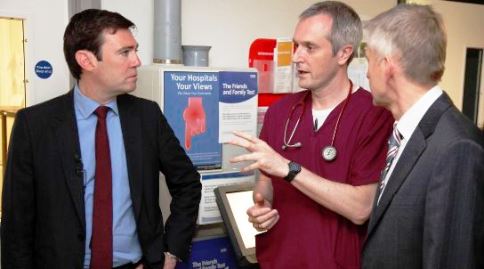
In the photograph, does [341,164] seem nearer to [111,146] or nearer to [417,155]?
[417,155]

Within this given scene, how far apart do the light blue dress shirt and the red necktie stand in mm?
21

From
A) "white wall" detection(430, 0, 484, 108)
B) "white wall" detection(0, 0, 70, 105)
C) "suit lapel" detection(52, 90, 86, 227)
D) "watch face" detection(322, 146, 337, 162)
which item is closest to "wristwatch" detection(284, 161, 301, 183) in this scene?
"watch face" detection(322, 146, 337, 162)

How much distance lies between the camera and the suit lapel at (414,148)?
3.58 feet

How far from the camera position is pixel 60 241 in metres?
1.44

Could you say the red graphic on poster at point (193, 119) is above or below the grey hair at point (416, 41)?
below

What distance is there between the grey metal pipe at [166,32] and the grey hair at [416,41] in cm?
126

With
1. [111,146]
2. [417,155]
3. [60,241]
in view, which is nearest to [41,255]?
[60,241]

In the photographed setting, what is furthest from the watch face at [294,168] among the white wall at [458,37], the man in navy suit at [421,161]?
the white wall at [458,37]

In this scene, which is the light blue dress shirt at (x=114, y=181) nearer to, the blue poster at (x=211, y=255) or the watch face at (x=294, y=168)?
the blue poster at (x=211, y=255)

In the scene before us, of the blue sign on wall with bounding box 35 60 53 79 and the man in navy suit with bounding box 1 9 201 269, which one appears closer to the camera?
the man in navy suit with bounding box 1 9 201 269

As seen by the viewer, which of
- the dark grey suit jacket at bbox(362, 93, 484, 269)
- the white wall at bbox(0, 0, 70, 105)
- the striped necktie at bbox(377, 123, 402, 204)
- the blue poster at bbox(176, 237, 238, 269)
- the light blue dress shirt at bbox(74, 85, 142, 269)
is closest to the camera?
the dark grey suit jacket at bbox(362, 93, 484, 269)

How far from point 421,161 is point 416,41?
324 millimetres

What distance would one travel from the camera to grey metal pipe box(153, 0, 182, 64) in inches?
85.7

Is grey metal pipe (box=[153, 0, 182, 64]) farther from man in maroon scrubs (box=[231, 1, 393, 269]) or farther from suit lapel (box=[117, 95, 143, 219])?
man in maroon scrubs (box=[231, 1, 393, 269])
